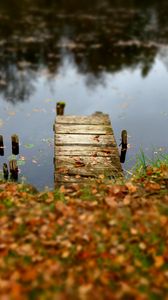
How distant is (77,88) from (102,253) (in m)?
16.6

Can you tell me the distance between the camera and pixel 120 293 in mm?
4715

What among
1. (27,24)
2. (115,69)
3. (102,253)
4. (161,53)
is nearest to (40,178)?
(102,253)

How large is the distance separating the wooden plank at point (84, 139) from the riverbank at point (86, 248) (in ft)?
18.5

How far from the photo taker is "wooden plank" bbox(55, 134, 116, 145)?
1340 cm

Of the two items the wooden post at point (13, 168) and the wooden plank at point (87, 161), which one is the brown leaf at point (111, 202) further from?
the wooden post at point (13, 168)

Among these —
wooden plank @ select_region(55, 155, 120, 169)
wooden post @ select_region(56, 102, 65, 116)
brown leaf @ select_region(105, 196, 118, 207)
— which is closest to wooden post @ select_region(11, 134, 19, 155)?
wooden plank @ select_region(55, 155, 120, 169)

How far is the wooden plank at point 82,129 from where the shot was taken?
1422cm

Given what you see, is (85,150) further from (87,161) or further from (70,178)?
(70,178)

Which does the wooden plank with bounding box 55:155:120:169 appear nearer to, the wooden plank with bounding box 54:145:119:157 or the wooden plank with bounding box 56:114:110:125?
the wooden plank with bounding box 54:145:119:157

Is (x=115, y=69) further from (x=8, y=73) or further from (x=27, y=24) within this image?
(x=27, y=24)

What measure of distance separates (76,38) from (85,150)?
16336 millimetres

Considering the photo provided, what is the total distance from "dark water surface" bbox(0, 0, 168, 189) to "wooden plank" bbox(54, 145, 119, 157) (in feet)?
4.52

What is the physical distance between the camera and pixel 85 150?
509 inches

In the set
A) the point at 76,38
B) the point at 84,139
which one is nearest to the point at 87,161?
the point at 84,139
